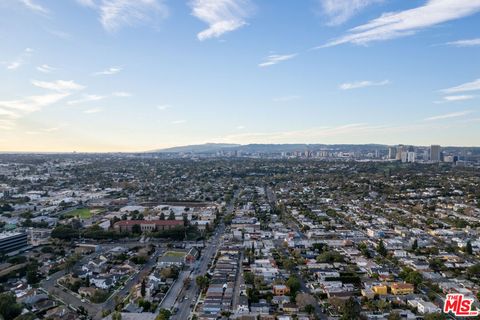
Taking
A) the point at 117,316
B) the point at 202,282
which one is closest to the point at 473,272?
the point at 202,282

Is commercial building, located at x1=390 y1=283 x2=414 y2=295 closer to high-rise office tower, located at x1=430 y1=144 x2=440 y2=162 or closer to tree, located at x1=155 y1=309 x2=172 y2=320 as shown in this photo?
tree, located at x1=155 y1=309 x2=172 y2=320

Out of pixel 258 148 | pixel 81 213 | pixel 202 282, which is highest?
pixel 258 148

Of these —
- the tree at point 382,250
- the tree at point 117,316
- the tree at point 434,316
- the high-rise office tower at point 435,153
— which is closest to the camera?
the tree at point 434,316

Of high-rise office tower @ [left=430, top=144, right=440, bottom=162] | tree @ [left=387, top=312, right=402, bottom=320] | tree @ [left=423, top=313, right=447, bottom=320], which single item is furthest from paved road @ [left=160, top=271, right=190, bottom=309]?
high-rise office tower @ [left=430, top=144, right=440, bottom=162]

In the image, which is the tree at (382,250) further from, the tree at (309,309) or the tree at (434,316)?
the tree at (309,309)

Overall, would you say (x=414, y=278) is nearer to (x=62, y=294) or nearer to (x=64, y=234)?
(x=62, y=294)

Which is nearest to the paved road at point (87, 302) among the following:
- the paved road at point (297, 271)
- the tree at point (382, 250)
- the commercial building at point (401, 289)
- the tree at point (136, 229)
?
the tree at point (136, 229)
